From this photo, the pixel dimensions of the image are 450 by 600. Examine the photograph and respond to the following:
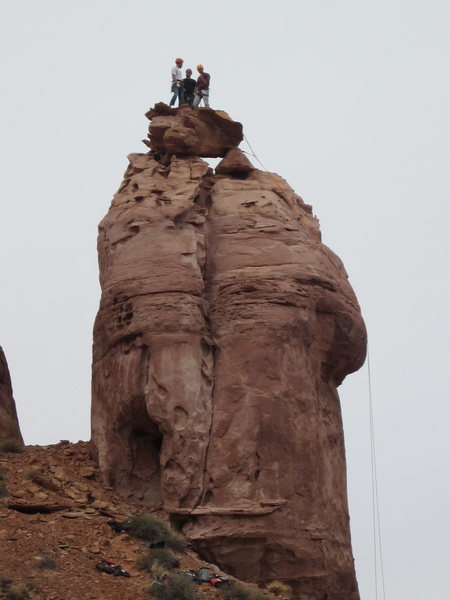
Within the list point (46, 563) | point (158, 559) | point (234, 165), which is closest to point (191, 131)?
point (234, 165)

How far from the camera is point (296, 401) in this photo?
118ft

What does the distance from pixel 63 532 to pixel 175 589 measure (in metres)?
3.30

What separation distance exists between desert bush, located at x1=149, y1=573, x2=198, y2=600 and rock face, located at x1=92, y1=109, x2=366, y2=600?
3.03m

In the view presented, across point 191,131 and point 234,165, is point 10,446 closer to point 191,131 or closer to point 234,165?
point 234,165

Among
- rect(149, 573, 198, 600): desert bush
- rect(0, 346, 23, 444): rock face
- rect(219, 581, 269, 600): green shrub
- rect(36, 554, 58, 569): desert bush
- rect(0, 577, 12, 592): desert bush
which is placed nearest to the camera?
rect(0, 577, 12, 592): desert bush

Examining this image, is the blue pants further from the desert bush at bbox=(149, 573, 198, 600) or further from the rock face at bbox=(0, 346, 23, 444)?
the desert bush at bbox=(149, 573, 198, 600)

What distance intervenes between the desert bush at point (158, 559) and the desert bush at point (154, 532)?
1.96 feet

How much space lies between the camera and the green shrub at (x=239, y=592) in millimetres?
31416

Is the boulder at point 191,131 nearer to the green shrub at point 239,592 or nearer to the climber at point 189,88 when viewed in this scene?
the climber at point 189,88

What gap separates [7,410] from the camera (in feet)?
134

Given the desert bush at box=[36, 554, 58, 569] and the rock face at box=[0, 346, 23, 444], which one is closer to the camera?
the desert bush at box=[36, 554, 58, 569]

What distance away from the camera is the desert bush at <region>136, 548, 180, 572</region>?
31688 mm

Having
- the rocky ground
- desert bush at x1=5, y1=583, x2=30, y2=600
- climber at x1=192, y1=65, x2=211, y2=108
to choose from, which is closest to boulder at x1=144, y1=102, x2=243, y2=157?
climber at x1=192, y1=65, x2=211, y2=108

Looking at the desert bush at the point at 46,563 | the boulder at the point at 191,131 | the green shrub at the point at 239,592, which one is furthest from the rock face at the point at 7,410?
the green shrub at the point at 239,592
